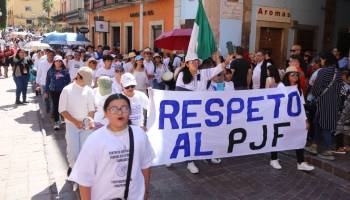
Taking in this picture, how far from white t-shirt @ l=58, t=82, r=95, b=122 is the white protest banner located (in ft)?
2.80

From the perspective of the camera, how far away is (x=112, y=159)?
2.77 metres

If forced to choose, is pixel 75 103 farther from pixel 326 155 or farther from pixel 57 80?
pixel 326 155

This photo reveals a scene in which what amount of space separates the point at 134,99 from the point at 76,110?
2.66 feet

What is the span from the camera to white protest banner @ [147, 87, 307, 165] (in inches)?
199

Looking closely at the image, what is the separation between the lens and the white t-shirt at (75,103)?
5.00 m

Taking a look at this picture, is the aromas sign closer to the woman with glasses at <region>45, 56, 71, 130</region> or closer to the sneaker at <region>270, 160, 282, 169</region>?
the woman with glasses at <region>45, 56, 71, 130</region>

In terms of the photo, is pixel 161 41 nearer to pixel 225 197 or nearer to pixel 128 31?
pixel 225 197

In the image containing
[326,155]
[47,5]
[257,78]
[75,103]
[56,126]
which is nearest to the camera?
[75,103]

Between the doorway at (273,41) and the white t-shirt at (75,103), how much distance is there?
32.1 ft

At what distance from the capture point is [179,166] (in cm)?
621

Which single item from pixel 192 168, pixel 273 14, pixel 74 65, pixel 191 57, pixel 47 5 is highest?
pixel 47 5

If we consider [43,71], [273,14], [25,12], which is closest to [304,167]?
[43,71]

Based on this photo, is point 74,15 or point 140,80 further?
point 74,15

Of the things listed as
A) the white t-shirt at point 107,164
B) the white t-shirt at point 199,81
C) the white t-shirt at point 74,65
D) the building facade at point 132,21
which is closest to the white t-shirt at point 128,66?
the white t-shirt at point 74,65
